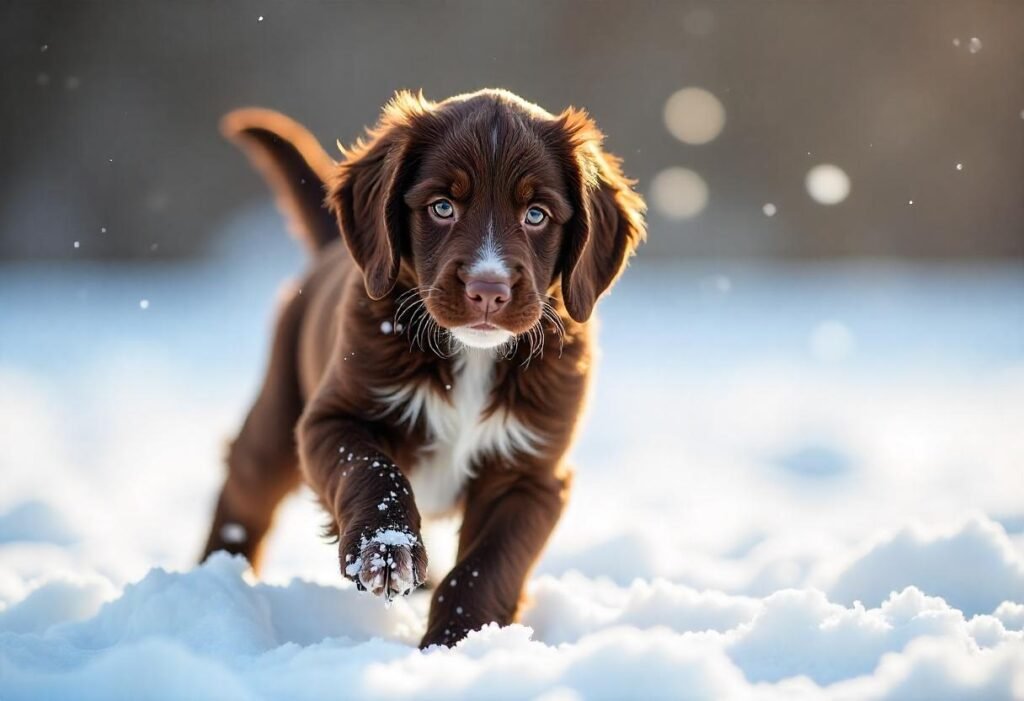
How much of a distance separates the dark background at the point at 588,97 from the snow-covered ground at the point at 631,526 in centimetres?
114

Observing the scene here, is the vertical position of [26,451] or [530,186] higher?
[26,451]

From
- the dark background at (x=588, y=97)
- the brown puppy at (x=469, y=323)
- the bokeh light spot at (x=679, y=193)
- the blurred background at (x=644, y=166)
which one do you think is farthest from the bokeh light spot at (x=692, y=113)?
the brown puppy at (x=469, y=323)

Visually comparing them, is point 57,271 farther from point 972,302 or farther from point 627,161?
point 972,302

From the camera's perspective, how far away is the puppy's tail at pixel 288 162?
4219mm

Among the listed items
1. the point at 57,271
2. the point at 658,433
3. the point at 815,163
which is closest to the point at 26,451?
the point at 658,433

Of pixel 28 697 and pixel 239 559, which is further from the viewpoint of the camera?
pixel 239 559

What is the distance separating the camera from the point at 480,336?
9.42 ft

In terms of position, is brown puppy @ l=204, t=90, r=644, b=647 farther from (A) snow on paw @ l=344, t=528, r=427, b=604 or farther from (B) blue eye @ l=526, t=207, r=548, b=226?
(A) snow on paw @ l=344, t=528, r=427, b=604

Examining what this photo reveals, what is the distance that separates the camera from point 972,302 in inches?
481

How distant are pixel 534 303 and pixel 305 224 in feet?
5.70

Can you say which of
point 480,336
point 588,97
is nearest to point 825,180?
point 588,97

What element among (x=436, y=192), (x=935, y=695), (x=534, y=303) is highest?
(x=436, y=192)

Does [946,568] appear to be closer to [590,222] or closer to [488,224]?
[590,222]

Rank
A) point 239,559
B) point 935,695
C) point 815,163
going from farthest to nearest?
point 815,163
point 239,559
point 935,695
